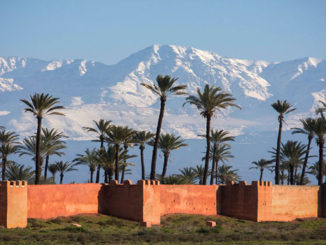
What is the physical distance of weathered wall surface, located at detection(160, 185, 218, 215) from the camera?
56.3 metres

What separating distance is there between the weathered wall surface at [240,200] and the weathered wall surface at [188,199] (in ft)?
3.33

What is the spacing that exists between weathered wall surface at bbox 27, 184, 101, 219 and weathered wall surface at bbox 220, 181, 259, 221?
1159cm

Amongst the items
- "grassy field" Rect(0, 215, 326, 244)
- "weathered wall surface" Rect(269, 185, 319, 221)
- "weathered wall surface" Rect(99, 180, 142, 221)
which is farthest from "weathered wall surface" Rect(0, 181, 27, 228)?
"weathered wall surface" Rect(269, 185, 319, 221)

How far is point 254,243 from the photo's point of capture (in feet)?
132

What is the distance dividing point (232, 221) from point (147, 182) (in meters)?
8.92

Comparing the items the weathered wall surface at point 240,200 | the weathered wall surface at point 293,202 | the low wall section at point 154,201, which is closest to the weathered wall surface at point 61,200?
the low wall section at point 154,201

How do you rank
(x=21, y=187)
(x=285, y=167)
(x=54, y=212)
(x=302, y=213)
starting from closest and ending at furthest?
(x=21, y=187) < (x=54, y=212) < (x=302, y=213) < (x=285, y=167)

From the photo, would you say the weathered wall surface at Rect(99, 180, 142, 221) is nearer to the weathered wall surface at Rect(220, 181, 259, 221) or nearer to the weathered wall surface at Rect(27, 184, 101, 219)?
the weathered wall surface at Rect(27, 184, 101, 219)

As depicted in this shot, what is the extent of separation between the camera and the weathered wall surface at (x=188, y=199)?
56312 millimetres

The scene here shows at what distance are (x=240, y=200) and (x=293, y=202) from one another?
5.45 meters

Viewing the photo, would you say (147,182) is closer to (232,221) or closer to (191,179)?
(232,221)

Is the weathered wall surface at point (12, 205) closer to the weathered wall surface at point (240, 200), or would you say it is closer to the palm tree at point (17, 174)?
the weathered wall surface at point (240, 200)

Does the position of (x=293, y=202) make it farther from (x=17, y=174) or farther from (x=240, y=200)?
(x=17, y=174)

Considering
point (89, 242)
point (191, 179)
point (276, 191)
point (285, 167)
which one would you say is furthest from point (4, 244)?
point (285, 167)
